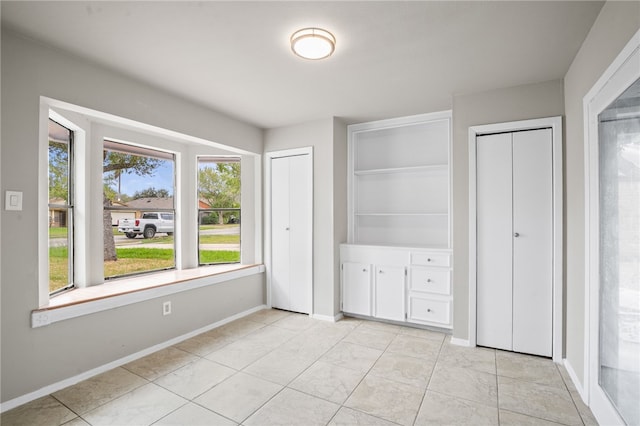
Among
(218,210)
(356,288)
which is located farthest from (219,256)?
(356,288)

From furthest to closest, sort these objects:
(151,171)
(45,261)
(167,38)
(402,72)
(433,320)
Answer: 1. (151,171)
2. (433,320)
3. (402,72)
4. (45,261)
5. (167,38)

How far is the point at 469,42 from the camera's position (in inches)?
87.7

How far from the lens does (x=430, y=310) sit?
3.56 metres

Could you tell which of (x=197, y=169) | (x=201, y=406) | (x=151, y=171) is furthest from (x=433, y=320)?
(x=151, y=171)

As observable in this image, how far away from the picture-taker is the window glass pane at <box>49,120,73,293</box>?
2.95 m

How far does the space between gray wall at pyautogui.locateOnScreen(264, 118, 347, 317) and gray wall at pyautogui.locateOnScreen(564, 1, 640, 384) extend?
2298 mm

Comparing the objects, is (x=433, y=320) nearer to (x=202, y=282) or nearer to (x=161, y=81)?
(x=202, y=282)

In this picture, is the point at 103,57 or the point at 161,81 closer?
the point at 103,57

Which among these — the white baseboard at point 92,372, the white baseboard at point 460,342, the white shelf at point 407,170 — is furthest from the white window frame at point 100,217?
the white baseboard at point 460,342

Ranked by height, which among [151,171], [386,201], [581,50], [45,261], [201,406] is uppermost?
[581,50]

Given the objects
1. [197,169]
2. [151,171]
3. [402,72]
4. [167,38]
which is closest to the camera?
[167,38]

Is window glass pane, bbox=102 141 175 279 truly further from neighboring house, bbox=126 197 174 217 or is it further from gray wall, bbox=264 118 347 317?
gray wall, bbox=264 118 347 317

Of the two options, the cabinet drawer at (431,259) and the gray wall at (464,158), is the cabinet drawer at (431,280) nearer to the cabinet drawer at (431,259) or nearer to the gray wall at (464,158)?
the cabinet drawer at (431,259)

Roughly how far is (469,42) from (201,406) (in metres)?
3.13
